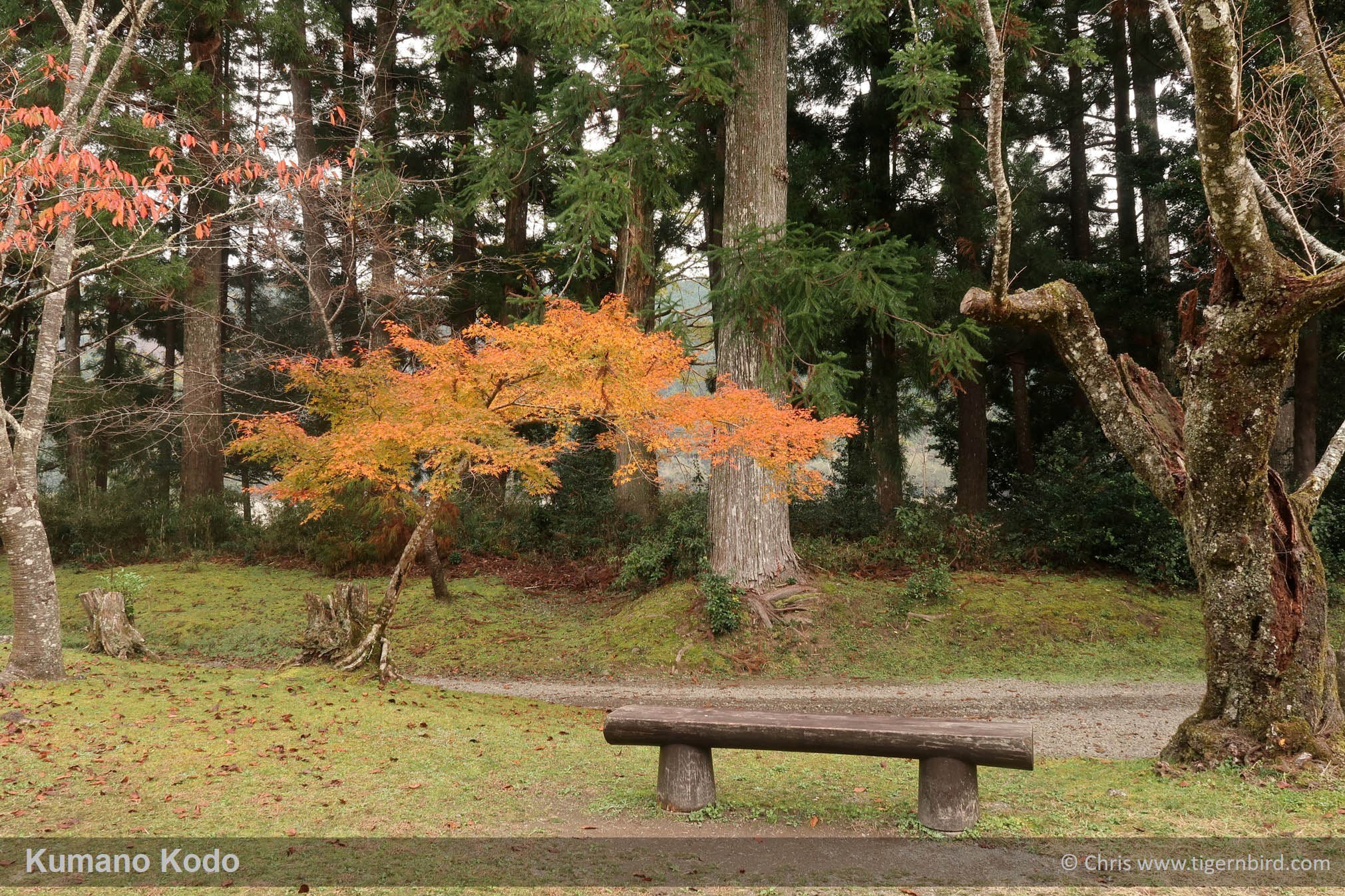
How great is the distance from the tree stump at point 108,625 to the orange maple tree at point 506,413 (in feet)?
6.95

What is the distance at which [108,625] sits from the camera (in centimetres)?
952

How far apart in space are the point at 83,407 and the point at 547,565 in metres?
10.8

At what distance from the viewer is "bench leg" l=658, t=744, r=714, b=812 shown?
4.85 meters

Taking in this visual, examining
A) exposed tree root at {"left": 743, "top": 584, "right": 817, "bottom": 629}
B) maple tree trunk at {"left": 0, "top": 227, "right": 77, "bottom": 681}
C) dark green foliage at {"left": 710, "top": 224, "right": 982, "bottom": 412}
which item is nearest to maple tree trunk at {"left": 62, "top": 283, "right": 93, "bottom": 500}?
maple tree trunk at {"left": 0, "top": 227, "right": 77, "bottom": 681}

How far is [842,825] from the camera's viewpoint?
15.3 ft

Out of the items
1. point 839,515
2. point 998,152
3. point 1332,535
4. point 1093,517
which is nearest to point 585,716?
point 998,152

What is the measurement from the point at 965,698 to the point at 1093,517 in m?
6.04

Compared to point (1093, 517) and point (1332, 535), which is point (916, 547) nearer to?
point (1093, 517)

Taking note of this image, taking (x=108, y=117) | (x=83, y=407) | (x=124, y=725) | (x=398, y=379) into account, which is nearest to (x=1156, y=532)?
(x=398, y=379)

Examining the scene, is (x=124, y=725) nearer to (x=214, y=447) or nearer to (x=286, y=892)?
(x=286, y=892)

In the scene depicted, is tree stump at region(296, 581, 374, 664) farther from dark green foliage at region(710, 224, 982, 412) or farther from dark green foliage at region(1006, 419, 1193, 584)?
dark green foliage at region(1006, 419, 1193, 584)

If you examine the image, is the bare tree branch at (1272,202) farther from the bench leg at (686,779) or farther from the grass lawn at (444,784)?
the bench leg at (686,779)

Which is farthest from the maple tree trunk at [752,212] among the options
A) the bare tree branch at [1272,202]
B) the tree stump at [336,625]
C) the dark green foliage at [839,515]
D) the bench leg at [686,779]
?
the bench leg at [686,779]

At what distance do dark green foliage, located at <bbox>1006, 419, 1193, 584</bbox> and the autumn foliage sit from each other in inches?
232
